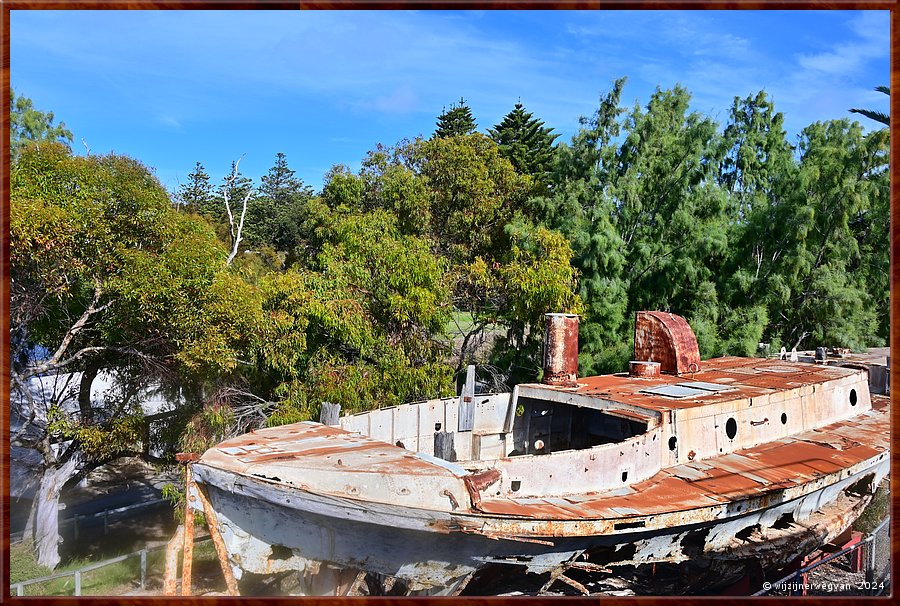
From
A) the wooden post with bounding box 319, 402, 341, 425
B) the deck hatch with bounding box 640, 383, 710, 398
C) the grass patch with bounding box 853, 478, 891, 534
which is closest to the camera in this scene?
the wooden post with bounding box 319, 402, 341, 425

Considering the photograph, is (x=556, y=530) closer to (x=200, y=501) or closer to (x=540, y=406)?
(x=200, y=501)

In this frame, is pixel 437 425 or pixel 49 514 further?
pixel 49 514

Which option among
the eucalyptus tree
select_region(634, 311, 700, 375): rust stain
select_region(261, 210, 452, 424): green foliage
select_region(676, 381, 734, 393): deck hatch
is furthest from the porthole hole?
the eucalyptus tree

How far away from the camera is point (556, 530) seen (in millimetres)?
7160

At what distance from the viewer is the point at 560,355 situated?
1123 centimetres

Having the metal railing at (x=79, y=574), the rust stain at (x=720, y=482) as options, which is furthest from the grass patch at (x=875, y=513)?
the metal railing at (x=79, y=574)

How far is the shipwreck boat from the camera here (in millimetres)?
6867

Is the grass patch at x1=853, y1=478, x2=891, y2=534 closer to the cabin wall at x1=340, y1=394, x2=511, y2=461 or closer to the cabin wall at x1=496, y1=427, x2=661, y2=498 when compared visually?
the cabin wall at x1=496, y1=427, x2=661, y2=498

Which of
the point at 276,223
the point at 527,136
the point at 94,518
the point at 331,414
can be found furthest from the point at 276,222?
the point at 331,414

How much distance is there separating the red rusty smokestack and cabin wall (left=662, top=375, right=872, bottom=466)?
2.16 m

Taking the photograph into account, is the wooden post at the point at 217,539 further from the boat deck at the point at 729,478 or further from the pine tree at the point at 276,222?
the pine tree at the point at 276,222

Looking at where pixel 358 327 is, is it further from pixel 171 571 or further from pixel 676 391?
pixel 171 571

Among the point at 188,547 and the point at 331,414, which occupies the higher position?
the point at 331,414

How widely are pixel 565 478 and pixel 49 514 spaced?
9.33 m
